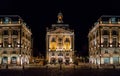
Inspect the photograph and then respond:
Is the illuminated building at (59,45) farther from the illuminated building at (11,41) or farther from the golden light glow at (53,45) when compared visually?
the illuminated building at (11,41)

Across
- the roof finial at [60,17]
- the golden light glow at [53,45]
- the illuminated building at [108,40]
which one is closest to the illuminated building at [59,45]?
the golden light glow at [53,45]

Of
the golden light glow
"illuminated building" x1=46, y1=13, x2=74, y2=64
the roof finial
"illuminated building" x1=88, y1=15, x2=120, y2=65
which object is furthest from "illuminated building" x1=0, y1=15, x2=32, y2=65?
the roof finial

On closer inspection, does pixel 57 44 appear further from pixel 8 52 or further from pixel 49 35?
pixel 8 52

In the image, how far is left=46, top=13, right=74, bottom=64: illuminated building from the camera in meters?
149

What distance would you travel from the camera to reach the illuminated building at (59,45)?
149125mm

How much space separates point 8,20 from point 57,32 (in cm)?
3956

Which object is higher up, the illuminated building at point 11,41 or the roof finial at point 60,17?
the roof finial at point 60,17

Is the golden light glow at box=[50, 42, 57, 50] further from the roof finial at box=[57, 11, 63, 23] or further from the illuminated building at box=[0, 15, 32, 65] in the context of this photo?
the illuminated building at box=[0, 15, 32, 65]

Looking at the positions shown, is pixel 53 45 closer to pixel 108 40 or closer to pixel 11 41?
pixel 11 41

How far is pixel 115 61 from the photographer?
11225cm

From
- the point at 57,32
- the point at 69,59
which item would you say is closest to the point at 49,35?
the point at 57,32

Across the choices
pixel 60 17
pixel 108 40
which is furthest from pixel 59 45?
pixel 108 40

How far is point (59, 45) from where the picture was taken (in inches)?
5930

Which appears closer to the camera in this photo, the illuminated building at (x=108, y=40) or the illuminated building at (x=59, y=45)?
the illuminated building at (x=108, y=40)
